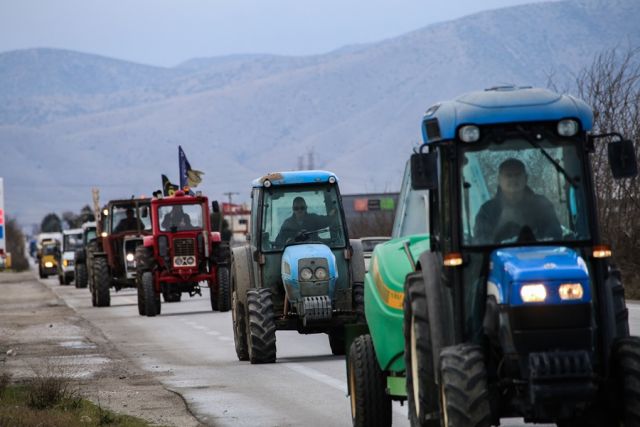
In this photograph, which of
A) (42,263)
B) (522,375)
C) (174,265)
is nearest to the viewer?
(522,375)

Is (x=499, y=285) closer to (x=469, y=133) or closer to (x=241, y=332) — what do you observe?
(x=469, y=133)

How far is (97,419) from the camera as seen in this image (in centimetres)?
1483

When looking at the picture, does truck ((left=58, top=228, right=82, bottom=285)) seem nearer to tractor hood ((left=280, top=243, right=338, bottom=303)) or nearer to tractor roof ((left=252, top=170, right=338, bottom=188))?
tractor roof ((left=252, top=170, right=338, bottom=188))

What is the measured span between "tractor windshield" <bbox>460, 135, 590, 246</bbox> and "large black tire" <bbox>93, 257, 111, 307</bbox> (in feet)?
104

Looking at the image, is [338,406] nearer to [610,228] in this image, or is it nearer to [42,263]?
[610,228]

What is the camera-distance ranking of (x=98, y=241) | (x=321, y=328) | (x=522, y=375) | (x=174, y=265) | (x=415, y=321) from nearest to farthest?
(x=522, y=375) → (x=415, y=321) → (x=321, y=328) → (x=174, y=265) → (x=98, y=241)

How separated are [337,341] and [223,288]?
14.7m

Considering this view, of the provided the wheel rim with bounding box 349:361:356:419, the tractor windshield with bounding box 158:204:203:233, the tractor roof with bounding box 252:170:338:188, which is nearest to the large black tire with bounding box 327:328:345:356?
the tractor roof with bounding box 252:170:338:188

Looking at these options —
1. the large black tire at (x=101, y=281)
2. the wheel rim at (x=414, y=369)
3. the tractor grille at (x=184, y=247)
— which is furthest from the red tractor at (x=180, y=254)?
the wheel rim at (x=414, y=369)

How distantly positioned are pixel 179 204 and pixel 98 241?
802 centimetres

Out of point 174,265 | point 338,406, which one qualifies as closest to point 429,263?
point 338,406

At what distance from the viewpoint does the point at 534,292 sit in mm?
10008

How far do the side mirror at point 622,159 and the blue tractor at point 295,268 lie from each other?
34.6ft

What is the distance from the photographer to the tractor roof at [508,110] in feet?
35.6
